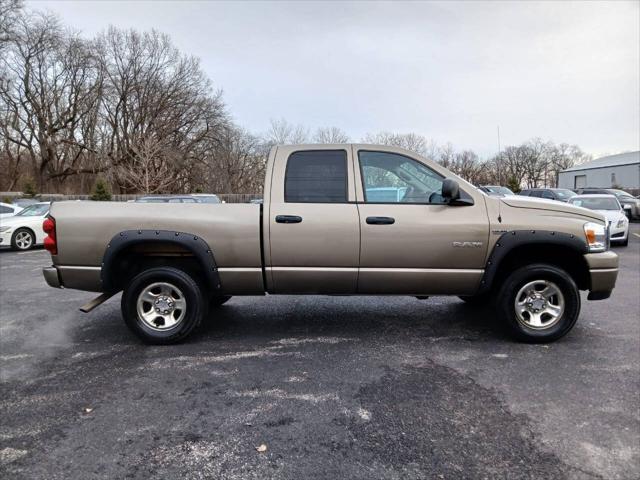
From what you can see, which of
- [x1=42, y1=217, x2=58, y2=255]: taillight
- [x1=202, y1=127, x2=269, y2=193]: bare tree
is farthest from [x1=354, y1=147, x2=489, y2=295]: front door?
[x1=202, y1=127, x2=269, y2=193]: bare tree

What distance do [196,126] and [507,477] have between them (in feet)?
148

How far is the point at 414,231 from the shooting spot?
4.11m

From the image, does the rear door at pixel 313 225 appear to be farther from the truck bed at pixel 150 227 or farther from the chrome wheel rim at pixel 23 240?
the chrome wheel rim at pixel 23 240

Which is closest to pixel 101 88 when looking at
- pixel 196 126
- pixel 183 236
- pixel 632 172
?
pixel 196 126

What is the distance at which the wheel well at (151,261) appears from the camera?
4.25m

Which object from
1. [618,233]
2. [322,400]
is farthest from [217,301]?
[618,233]

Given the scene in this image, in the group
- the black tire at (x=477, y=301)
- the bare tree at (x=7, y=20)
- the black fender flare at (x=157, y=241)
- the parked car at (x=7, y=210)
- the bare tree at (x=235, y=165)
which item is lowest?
the black tire at (x=477, y=301)

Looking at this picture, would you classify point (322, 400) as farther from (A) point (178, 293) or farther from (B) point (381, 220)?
(A) point (178, 293)

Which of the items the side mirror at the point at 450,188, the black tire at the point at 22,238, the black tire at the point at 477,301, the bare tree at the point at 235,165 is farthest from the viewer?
the bare tree at the point at 235,165

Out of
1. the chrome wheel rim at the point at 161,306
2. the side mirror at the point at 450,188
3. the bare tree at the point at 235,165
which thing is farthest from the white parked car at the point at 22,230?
the bare tree at the point at 235,165

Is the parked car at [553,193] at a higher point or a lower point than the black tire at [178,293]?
higher

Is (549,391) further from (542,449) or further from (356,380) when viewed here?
(356,380)

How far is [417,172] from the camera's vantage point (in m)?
4.30

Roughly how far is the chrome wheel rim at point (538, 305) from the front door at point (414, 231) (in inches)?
20.6
